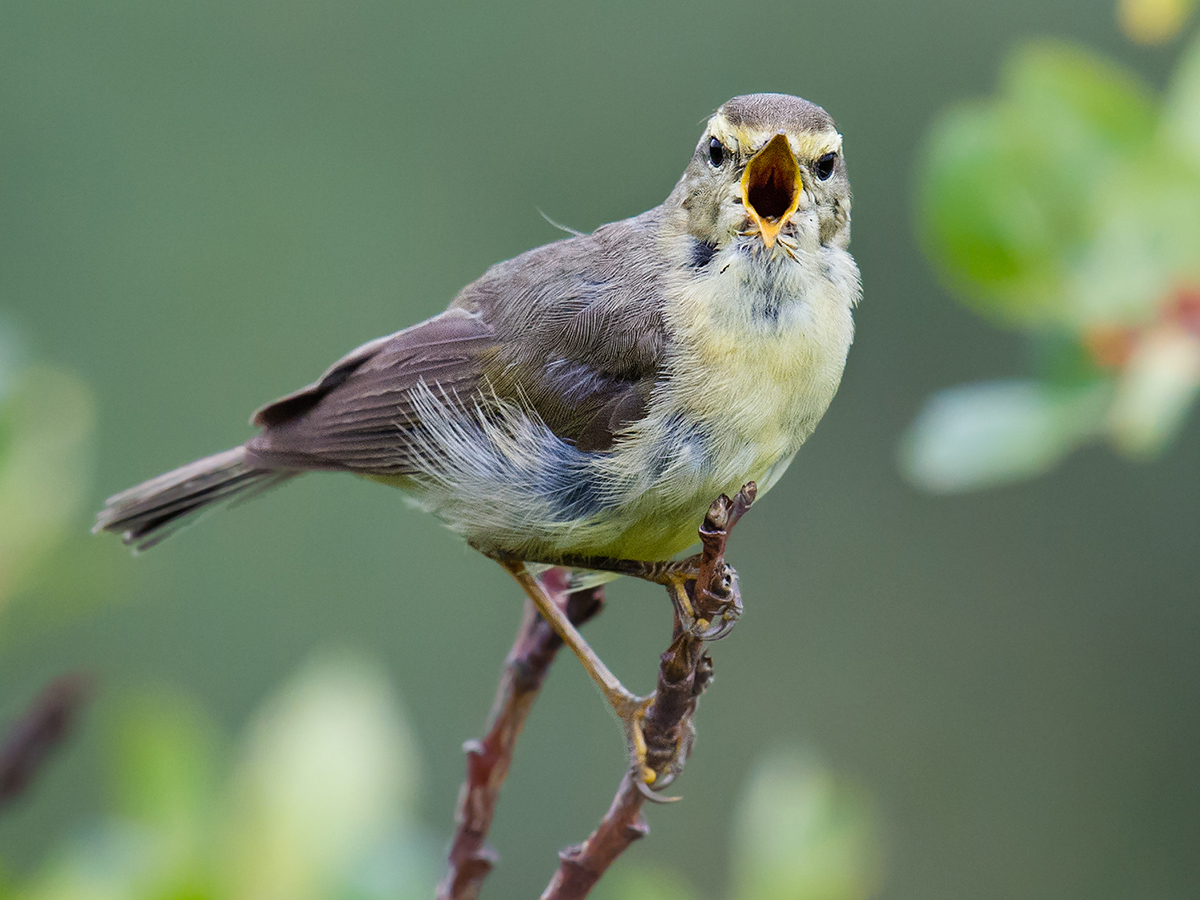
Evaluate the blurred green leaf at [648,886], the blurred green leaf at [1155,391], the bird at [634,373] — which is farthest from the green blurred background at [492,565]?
the blurred green leaf at [1155,391]

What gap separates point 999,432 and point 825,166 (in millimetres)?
1060

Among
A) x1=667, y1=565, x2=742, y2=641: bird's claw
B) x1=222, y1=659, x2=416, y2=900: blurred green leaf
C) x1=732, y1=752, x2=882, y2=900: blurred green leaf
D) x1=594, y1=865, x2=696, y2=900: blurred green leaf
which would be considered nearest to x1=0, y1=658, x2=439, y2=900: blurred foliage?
x1=222, y1=659, x2=416, y2=900: blurred green leaf

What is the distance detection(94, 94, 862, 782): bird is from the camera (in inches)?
108

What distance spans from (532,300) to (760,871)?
1610 millimetres

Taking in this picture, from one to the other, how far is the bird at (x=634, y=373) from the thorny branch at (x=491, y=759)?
3.4 inches

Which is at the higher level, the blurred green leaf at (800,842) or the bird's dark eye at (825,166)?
the bird's dark eye at (825,166)

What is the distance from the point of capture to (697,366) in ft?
9.02

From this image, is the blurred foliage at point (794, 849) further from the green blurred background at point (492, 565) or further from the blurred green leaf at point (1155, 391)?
the green blurred background at point (492, 565)

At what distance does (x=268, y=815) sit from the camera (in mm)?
1598

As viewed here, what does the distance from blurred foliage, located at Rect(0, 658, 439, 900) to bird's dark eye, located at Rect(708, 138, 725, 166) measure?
156 cm

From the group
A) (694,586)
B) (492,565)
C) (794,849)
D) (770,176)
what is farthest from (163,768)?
(492,565)

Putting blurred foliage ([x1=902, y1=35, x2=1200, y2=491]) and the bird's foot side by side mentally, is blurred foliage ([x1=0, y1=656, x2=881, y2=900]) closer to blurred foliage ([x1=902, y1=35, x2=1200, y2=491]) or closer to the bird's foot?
the bird's foot

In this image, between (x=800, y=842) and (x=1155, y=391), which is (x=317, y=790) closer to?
(x=800, y=842)

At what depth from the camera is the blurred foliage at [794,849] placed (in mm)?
1745
